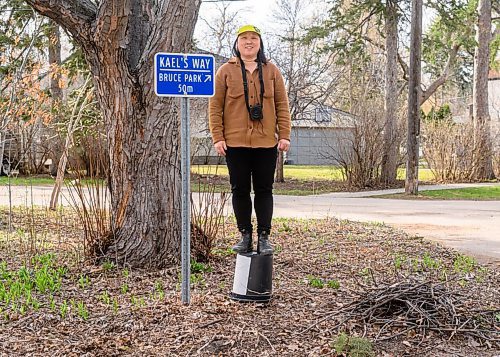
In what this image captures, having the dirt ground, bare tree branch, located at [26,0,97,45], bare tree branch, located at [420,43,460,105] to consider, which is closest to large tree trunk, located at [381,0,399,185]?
bare tree branch, located at [420,43,460,105]

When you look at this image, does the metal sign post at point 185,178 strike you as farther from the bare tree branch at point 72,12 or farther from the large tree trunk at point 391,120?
the large tree trunk at point 391,120

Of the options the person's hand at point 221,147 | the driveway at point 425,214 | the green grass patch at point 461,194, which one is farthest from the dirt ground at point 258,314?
the green grass patch at point 461,194

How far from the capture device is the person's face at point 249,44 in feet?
16.5

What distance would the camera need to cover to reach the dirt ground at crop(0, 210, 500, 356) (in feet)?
13.8

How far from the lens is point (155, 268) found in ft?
20.0

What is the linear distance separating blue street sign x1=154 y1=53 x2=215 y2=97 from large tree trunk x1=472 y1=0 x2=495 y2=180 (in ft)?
62.4

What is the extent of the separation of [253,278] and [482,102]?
814 inches

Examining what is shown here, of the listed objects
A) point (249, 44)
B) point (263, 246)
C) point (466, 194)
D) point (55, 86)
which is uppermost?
point (55, 86)

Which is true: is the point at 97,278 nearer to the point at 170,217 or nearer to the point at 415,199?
the point at 170,217

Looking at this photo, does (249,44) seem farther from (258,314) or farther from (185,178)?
(258,314)

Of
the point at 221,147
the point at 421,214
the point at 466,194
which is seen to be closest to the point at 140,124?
the point at 221,147

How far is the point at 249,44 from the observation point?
5027 millimetres

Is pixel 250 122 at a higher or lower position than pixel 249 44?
lower

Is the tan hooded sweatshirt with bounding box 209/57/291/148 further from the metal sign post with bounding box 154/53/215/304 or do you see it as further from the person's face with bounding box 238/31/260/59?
the metal sign post with bounding box 154/53/215/304
